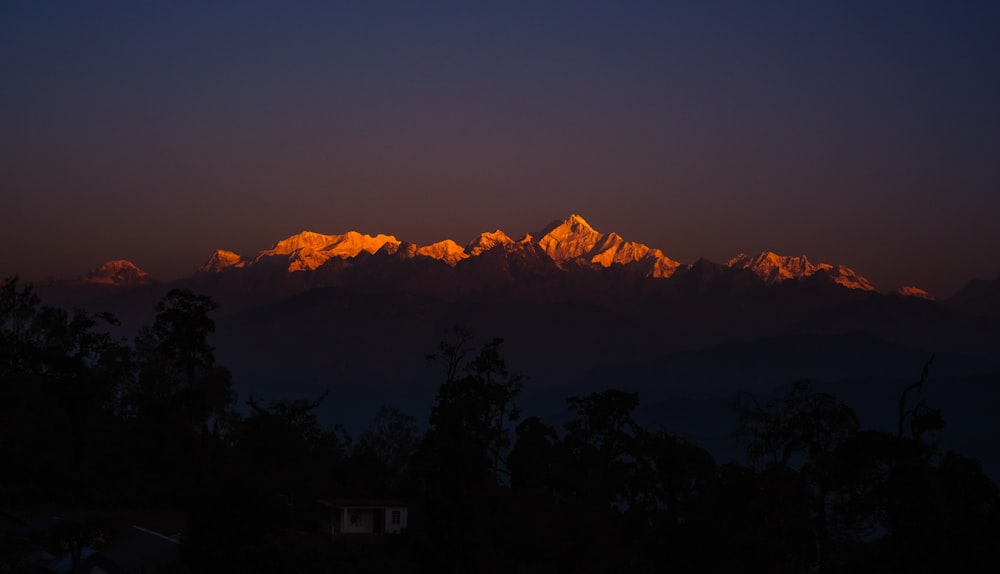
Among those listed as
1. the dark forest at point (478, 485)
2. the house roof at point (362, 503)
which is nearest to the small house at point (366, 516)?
the house roof at point (362, 503)

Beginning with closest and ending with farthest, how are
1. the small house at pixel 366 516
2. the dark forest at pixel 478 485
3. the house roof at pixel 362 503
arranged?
the dark forest at pixel 478 485 < the house roof at pixel 362 503 < the small house at pixel 366 516

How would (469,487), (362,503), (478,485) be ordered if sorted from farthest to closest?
(362,503), (478,485), (469,487)

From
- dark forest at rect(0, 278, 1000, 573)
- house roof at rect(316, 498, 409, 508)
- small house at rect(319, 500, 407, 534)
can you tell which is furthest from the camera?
small house at rect(319, 500, 407, 534)

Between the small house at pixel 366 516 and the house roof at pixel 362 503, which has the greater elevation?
the house roof at pixel 362 503

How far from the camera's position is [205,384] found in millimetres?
76812

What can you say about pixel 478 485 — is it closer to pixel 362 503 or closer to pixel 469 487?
pixel 469 487

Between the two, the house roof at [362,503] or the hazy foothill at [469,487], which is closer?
the hazy foothill at [469,487]

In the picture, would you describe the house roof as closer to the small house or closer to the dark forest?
the small house

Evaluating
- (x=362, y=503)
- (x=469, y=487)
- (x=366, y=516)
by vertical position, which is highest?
(x=469, y=487)

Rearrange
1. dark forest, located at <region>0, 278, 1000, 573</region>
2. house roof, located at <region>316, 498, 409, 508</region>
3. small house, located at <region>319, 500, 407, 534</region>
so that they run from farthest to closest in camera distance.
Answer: small house, located at <region>319, 500, 407, 534</region>, house roof, located at <region>316, 498, 409, 508</region>, dark forest, located at <region>0, 278, 1000, 573</region>

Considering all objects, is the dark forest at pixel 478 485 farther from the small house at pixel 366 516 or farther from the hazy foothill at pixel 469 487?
the small house at pixel 366 516

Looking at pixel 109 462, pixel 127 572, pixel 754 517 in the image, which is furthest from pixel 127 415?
pixel 754 517

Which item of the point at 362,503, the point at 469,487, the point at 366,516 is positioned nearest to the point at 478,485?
the point at 469,487

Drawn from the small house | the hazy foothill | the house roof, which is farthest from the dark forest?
the house roof
